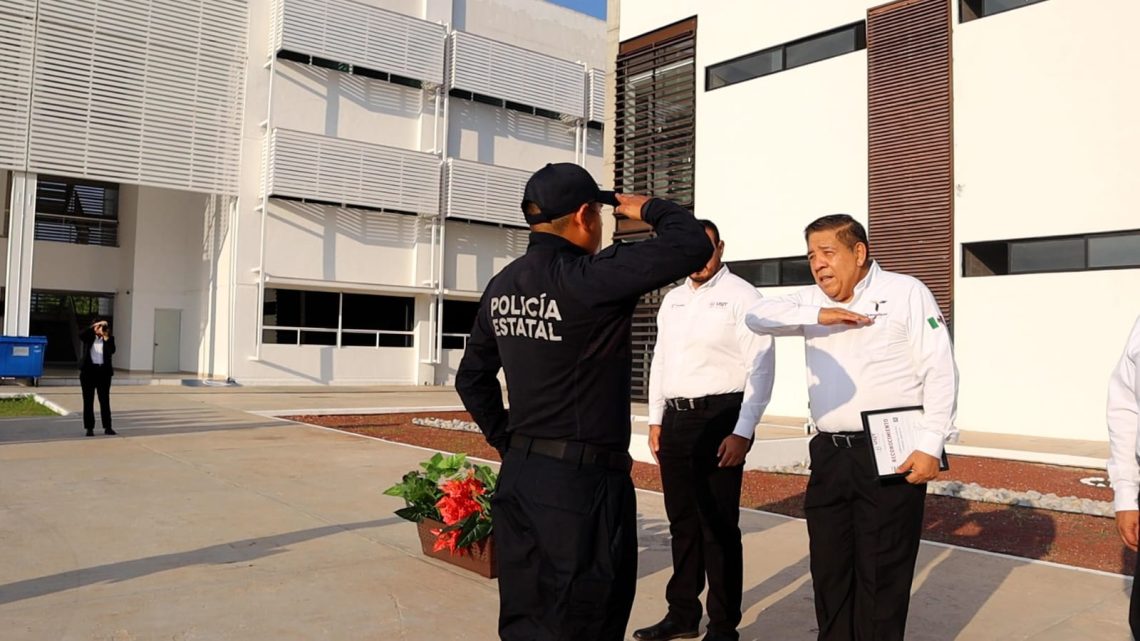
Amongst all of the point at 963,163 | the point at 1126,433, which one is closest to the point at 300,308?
the point at 963,163

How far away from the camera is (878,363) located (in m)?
3.19

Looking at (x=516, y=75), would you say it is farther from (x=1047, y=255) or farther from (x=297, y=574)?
(x=297, y=574)

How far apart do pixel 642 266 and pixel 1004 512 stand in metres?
6.36

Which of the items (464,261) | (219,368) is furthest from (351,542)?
(464,261)

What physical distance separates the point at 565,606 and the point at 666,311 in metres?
2.36

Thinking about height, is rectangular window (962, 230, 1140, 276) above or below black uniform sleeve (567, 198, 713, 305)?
above

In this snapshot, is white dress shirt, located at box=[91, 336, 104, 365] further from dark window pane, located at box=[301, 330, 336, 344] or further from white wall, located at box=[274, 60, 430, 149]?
white wall, located at box=[274, 60, 430, 149]

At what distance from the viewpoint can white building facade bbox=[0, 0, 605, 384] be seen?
73.0ft

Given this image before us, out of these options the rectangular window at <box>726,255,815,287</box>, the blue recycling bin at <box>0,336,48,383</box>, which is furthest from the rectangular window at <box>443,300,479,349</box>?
the rectangular window at <box>726,255,815,287</box>

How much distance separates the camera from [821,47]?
A: 17016 mm

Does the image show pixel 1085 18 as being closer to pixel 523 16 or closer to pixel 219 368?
pixel 523 16

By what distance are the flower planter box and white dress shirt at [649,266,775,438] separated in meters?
1.28

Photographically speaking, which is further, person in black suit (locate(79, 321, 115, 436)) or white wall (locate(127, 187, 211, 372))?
white wall (locate(127, 187, 211, 372))

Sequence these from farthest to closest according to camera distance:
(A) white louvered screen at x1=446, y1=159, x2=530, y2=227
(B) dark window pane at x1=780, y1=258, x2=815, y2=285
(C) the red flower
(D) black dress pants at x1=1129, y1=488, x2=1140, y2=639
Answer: (A) white louvered screen at x1=446, y1=159, x2=530, y2=227, (B) dark window pane at x1=780, y1=258, x2=815, y2=285, (C) the red flower, (D) black dress pants at x1=1129, y1=488, x2=1140, y2=639
